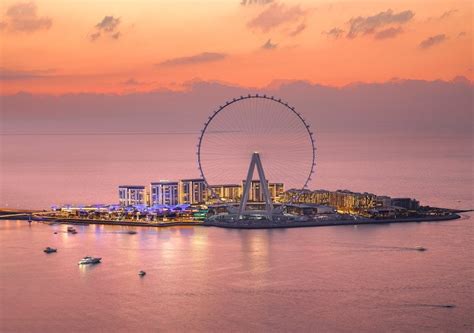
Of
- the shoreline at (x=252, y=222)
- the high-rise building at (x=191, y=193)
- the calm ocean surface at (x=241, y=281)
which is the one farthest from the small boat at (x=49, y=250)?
the high-rise building at (x=191, y=193)

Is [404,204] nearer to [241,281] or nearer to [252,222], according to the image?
[252,222]

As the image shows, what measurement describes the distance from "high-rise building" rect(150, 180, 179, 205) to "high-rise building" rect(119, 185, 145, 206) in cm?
24

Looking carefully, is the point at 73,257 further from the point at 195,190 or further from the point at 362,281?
the point at 195,190

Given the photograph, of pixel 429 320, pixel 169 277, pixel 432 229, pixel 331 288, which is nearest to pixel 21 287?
pixel 169 277

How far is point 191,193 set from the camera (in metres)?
21.5

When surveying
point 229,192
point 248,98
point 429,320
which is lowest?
point 429,320

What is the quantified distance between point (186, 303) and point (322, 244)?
4.68 metres

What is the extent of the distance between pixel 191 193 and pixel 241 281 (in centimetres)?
868

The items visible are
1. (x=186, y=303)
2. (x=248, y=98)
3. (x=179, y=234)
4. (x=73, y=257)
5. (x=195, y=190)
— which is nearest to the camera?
(x=186, y=303)

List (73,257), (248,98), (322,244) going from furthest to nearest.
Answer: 1. (248,98)
2. (322,244)
3. (73,257)

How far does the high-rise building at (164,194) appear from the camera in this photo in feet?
70.3

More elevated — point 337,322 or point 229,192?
point 229,192

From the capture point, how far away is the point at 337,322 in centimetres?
1096

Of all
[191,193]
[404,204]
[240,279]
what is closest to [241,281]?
[240,279]
